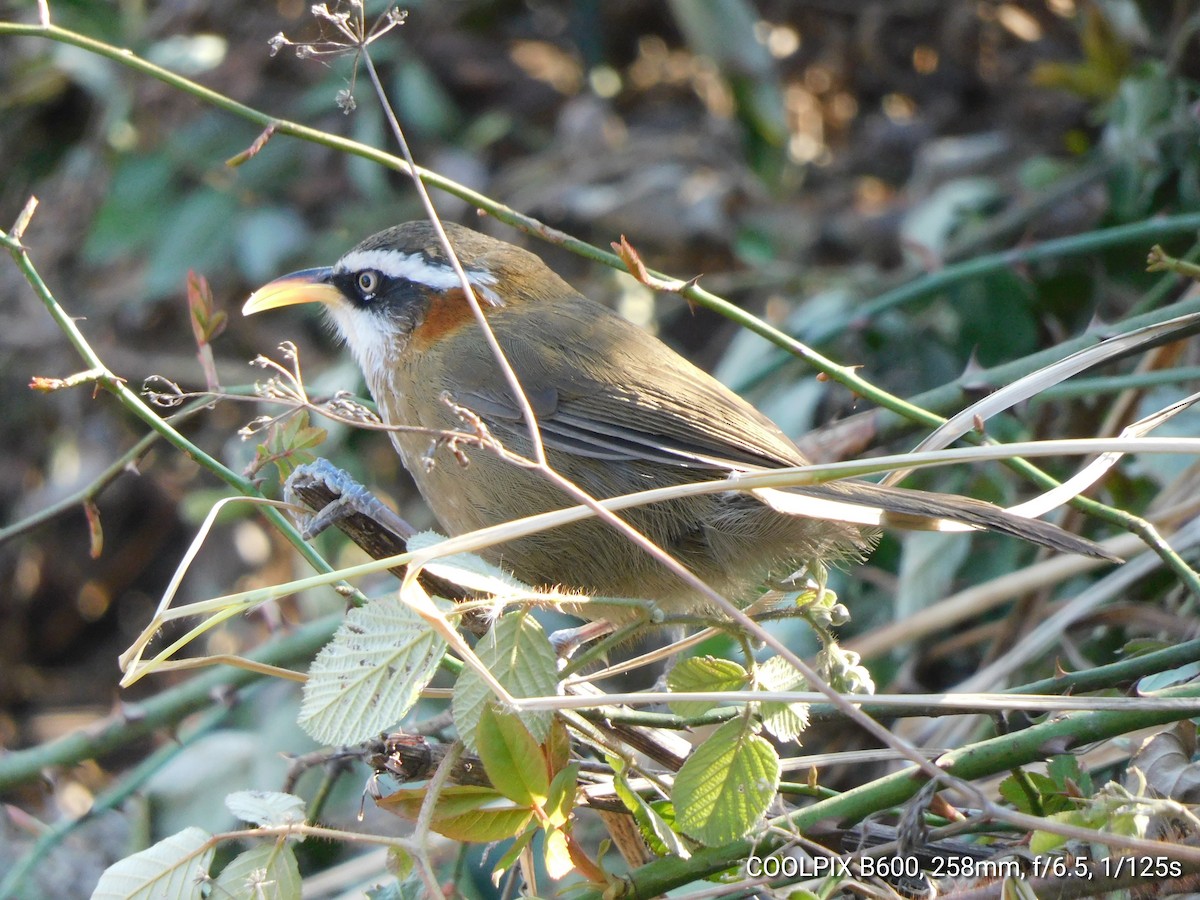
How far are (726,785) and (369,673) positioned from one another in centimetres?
60

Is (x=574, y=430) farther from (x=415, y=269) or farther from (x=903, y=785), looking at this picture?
(x=903, y=785)

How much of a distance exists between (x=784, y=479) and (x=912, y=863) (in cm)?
77

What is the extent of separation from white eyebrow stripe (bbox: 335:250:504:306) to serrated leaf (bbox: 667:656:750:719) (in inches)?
63.9

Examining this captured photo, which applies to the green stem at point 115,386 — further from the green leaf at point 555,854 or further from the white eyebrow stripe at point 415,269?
the white eyebrow stripe at point 415,269

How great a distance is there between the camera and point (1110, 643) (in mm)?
3270

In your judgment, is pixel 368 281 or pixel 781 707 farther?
pixel 368 281

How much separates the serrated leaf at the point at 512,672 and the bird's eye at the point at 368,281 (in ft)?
6.11

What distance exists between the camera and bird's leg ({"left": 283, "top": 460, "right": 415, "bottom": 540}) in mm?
2510

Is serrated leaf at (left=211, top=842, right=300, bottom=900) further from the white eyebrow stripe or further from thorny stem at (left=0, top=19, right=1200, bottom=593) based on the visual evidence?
the white eyebrow stripe

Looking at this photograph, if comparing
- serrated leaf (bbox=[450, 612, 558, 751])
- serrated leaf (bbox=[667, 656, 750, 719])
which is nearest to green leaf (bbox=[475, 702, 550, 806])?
serrated leaf (bbox=[450, 612, 558, 751])

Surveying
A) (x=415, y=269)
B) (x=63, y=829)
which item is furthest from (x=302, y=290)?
(x=63, y=829)

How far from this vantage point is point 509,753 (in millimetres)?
1863

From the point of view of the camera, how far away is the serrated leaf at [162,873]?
6.26 ft

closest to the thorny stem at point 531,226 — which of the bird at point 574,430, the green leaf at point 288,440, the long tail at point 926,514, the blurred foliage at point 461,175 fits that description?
the long tail at point 926,514
